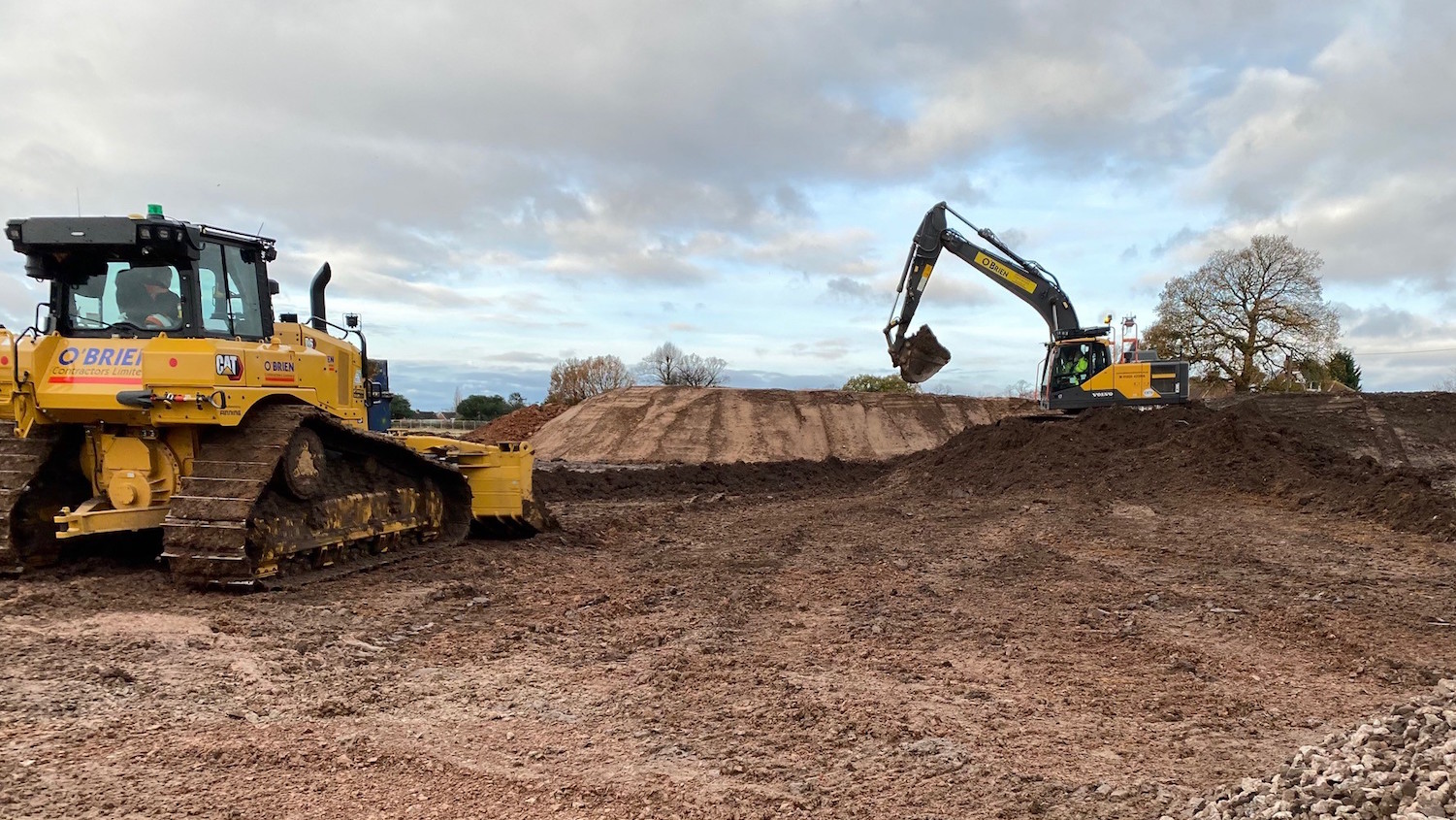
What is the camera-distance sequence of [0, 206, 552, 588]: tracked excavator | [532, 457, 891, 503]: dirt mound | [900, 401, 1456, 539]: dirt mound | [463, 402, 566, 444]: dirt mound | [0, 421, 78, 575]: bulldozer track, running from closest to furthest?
[0, 206, 552, 588]: tracked excavator
[0, 421, 78, 575]: bulldozer track
[900, 401, 1456, 539]: dirt mound
[532, 457, 891, 503]: dirt mound
[463, 402, 566, 444]: dirt mound

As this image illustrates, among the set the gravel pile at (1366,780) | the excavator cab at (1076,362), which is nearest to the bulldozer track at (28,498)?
the gravel pile at (1366,780)

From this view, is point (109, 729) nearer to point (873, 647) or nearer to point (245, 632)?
point (245, 632)

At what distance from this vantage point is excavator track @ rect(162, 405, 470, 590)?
6.61 meters

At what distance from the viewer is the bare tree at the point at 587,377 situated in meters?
42.8

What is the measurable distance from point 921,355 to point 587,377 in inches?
1091

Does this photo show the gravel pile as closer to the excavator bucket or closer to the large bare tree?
the excavator bucket

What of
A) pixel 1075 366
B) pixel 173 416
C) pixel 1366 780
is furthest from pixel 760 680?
pixel 1075 366

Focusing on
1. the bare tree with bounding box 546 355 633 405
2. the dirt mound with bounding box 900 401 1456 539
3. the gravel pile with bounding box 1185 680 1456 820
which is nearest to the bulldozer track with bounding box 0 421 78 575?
the gravel pile with bounding box 1185 680 1456 820

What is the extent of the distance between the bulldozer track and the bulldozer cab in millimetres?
937

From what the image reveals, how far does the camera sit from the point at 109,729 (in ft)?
13.4

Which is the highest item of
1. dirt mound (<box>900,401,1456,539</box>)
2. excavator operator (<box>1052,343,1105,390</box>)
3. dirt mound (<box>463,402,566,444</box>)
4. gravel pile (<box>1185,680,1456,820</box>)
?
excavator operator (<box>1052,343,1105,390</box>)

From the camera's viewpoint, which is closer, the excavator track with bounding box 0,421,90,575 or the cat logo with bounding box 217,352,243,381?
the cat logo with bounding box 217,352,243,381

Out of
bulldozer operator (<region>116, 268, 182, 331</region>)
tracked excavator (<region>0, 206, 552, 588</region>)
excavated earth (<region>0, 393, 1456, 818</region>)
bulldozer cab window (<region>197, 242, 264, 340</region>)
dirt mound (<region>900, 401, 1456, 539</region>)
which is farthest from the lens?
dirt mound (<region>900, 401, 1456, 539</region>)

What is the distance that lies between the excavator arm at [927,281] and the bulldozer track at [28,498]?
1415 centimetres
